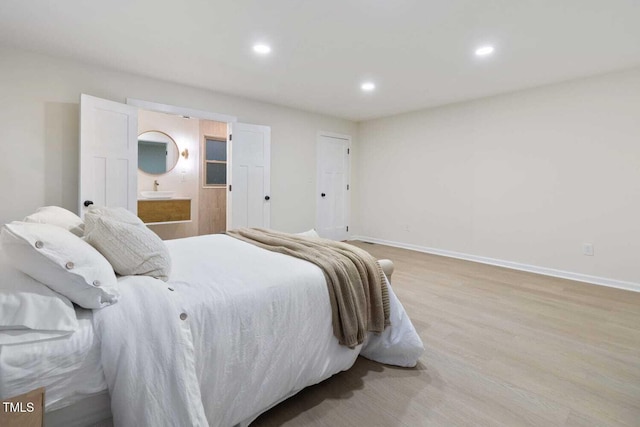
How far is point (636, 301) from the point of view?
3.22 metres

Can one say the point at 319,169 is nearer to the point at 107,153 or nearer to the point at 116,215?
the point at 107,153

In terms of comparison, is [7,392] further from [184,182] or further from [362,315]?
[184,182]

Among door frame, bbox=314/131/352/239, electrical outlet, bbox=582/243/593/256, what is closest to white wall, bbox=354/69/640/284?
electrical outlet, bbox=582/243/593/256

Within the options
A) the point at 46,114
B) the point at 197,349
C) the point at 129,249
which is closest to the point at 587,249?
the point at 197,349

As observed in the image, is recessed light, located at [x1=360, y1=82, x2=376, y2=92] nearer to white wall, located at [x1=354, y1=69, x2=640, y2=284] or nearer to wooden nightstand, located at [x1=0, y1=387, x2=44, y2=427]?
white wall, located at [x1=354, y1=69, x2=640, y2=284]

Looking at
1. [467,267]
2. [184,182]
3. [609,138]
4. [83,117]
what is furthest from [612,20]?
[184,182]

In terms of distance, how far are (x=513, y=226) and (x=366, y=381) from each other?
3.64 metres

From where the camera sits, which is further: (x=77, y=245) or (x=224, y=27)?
(x=224, y=27)

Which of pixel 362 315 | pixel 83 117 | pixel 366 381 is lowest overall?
pixel 366 381

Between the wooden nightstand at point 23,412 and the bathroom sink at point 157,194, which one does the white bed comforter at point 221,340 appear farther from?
the bathroom sink at point 157,194

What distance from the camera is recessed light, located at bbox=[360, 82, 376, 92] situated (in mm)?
4125

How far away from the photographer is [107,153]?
3.48 m

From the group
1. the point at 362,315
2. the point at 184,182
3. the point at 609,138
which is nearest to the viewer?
the point at 362,315

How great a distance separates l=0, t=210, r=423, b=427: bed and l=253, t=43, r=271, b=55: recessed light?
213 centimetres
